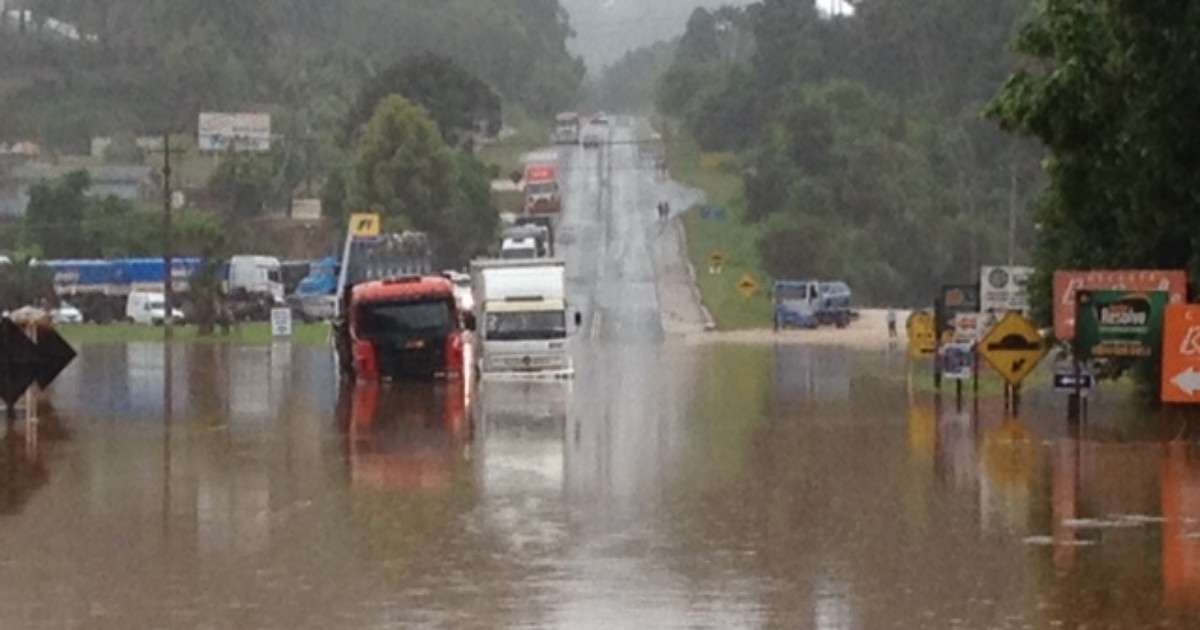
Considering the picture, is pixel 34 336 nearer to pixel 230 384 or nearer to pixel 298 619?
pixel 230 384

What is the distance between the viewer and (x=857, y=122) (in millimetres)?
117562

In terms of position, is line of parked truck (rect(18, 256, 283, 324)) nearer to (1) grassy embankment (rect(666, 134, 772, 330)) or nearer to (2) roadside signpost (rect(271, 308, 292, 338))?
(2) roadside signpost (rect(271, 308, 292, 338))

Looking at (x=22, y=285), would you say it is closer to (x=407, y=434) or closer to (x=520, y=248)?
(x=520, y=248)

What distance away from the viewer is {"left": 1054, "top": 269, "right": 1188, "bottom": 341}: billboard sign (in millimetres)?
33469

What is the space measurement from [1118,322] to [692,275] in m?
70.7

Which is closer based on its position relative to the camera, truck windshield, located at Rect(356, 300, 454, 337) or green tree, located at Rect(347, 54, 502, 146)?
truck windshield, located at Rect(356, 300, 454, 337)

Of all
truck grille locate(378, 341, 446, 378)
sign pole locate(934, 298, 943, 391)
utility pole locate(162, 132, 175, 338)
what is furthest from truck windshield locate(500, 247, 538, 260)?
sign pole locate(934, 298, 943, 391)

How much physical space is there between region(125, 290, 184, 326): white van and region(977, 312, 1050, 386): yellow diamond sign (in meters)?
62.8

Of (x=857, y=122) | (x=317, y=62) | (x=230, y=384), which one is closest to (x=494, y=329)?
(x=230, y=384)

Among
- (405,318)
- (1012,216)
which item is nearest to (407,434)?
(405,318)

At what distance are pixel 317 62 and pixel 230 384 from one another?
102730mm

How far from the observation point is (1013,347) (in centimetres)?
3647

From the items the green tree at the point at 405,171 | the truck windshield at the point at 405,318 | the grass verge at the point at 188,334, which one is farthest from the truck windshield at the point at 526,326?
the green tree at the point at 405,171

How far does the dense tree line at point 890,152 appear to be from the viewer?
10962 cm
